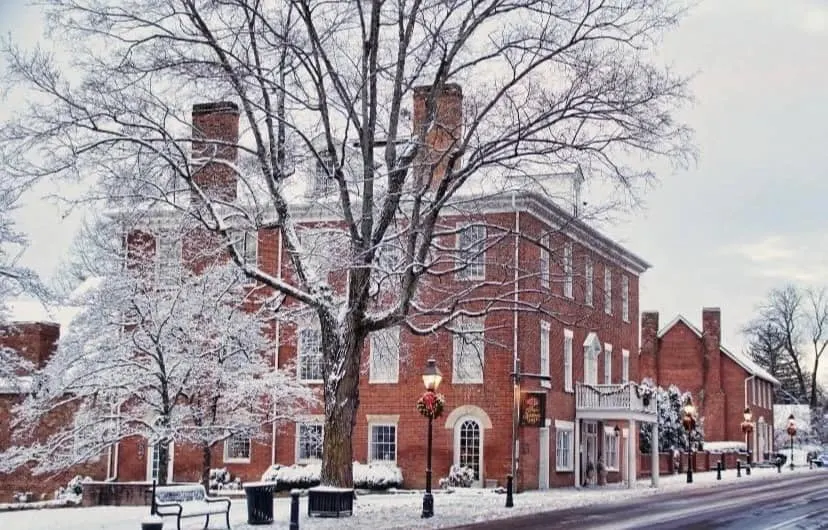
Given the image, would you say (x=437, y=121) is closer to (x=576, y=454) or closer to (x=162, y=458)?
(x=162, y=458)

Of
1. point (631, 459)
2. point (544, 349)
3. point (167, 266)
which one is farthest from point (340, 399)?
point (631, 459)

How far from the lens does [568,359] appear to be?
1774 inches

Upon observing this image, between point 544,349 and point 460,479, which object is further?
point 544,349

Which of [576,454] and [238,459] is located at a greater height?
[576,454]

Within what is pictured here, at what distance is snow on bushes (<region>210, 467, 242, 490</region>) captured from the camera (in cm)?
4106

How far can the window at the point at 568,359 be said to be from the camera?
44.6 meters

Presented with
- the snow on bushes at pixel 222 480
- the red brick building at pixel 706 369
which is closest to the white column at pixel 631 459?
the snow on bushes at pixel 222 480

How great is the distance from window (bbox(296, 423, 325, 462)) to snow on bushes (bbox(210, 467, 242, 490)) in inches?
95.4

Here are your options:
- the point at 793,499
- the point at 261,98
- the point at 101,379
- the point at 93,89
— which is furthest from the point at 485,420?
the point at 93,89

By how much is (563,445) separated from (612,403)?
2502 millimetres

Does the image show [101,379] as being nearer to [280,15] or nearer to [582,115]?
[280,15]

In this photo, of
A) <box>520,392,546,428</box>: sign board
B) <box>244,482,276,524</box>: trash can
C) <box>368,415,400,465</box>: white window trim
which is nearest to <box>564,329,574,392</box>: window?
<box>520,392,546,428</box>: sign board

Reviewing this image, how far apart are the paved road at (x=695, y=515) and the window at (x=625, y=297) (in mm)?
15773

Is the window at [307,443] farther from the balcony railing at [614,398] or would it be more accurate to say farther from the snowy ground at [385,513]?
the balcony railing at [614,398]
